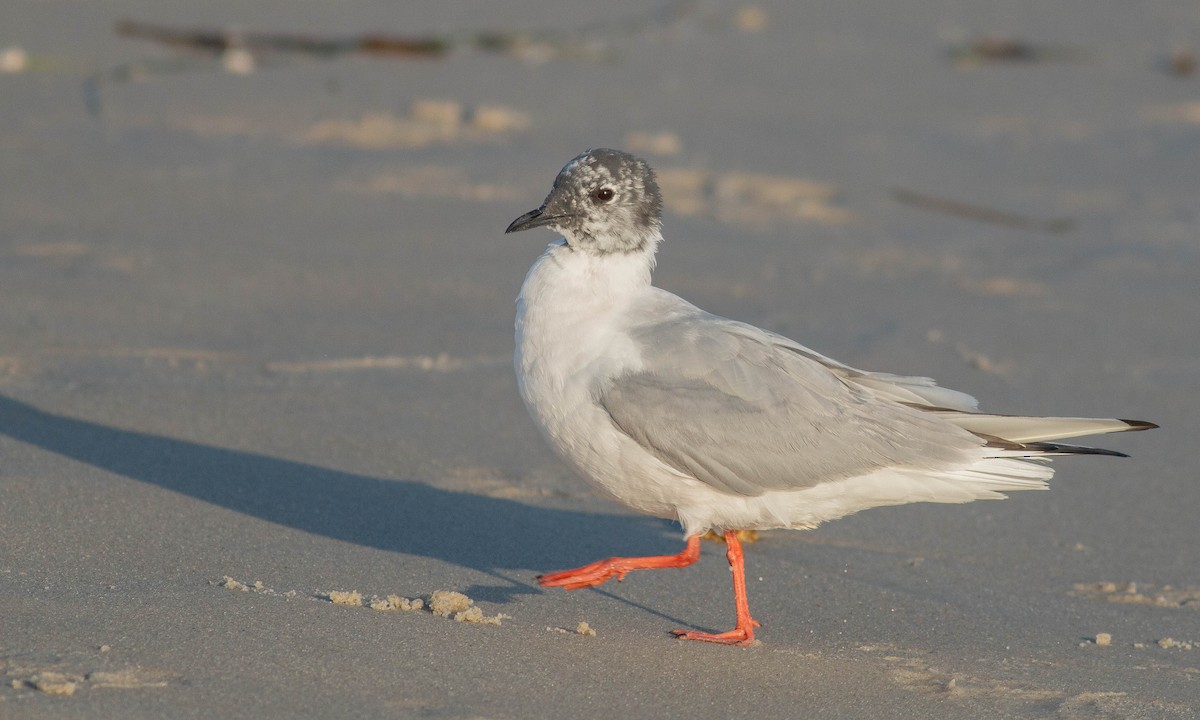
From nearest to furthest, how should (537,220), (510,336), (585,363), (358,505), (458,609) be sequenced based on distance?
(458,609)
(585,363)
(537,220)
(358,505)
(510,336)

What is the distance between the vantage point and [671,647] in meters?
4.01

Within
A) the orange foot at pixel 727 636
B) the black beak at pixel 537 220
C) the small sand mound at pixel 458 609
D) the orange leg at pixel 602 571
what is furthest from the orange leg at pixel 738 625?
the black beak at pixel 537 220

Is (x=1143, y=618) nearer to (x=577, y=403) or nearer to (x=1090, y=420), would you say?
(x=1090, y=420)

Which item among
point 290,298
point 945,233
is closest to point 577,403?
point 290,298

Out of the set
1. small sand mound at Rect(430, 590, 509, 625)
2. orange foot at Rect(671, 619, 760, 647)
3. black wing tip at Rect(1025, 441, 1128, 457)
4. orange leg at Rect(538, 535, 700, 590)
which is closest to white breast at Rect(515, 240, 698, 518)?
orange leg at Rect(538, 535, 700, 590)

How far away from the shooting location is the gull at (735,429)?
13.6ft

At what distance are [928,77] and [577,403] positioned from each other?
7666mm

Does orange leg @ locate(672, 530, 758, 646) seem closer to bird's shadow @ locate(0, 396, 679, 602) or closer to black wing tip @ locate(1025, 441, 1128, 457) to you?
bird's shadow @ locate(0, 396, 679, 602)

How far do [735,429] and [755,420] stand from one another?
7cm

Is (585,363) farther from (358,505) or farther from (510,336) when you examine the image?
(510,336)

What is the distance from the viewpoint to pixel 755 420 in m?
4.19

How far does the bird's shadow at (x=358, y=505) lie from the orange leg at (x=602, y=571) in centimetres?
10

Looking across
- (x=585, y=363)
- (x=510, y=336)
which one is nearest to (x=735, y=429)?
(x=585, y=363)

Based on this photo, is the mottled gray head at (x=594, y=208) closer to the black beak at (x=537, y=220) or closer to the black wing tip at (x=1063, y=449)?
the black beak at (x=537, y=220)
